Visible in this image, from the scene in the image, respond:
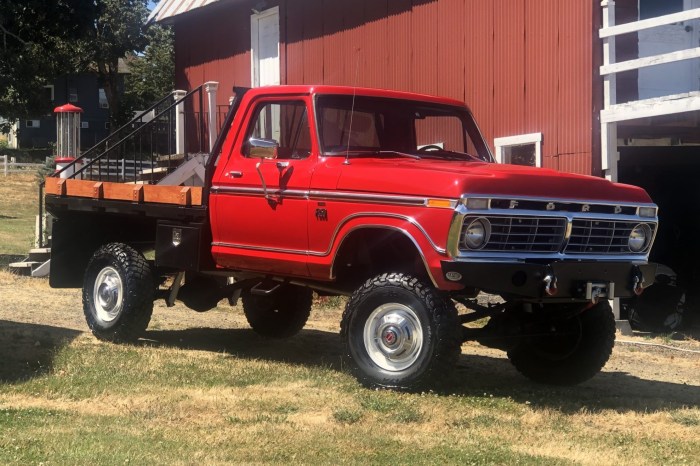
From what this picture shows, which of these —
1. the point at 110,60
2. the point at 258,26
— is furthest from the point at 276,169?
the point at 110,60

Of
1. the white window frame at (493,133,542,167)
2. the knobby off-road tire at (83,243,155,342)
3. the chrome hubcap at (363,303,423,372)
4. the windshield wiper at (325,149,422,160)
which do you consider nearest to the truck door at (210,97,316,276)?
the windshield wiper at (325,149,422,160)

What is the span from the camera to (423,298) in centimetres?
720

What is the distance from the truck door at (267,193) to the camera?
812 cm

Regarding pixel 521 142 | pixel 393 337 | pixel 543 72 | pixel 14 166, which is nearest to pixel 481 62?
pixel 543 72

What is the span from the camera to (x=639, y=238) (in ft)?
26.3

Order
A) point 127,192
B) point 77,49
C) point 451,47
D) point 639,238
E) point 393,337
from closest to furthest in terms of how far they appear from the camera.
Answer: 1. point 393,337
2. point 639,238
3. point 127,192
4. point 451,47
5. point 77,49

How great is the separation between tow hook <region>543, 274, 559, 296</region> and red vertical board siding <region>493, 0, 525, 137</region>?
6.66 m

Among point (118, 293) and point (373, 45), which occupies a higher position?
point (373, 45)

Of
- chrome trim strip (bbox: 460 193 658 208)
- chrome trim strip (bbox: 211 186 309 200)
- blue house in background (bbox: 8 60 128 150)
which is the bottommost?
chrome trim strip (bbox: 460 193 658 208)

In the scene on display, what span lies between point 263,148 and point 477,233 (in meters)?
1.97

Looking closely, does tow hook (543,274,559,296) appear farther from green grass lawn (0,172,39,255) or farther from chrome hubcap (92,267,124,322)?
green grass lawn (0,172,39,255)

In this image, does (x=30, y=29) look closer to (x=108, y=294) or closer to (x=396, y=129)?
(x=108, y=294)

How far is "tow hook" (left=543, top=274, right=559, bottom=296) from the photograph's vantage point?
278 inches

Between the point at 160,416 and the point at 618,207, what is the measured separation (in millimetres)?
3581
